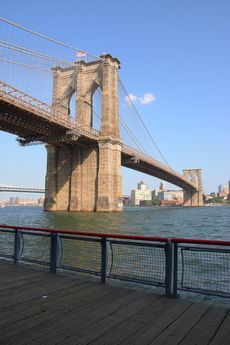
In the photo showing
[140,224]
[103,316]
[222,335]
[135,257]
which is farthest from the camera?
[140,224]

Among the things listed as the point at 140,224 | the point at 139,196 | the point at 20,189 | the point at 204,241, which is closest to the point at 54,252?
the point at 204,241

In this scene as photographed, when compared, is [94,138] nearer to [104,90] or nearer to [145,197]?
[104,90]

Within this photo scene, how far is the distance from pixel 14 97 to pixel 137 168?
1552 inches

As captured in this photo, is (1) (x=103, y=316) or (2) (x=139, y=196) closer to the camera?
(1) (x=103, y=316)

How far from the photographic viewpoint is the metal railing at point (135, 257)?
5379mm

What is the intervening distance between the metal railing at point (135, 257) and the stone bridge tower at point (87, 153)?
48921 mm

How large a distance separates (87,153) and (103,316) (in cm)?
5715

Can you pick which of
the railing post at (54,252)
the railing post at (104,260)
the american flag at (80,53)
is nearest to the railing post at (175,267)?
the railing post at (104,260)

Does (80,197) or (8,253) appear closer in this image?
(8,253)

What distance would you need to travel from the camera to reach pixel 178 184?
103 meters

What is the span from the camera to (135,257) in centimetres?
A: 595

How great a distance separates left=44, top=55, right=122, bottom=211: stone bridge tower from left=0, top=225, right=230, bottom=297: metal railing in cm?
4892

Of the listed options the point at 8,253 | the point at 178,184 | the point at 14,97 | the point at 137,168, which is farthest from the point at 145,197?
the point at 8,253

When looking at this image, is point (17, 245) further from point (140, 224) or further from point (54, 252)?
point (140, 224)
